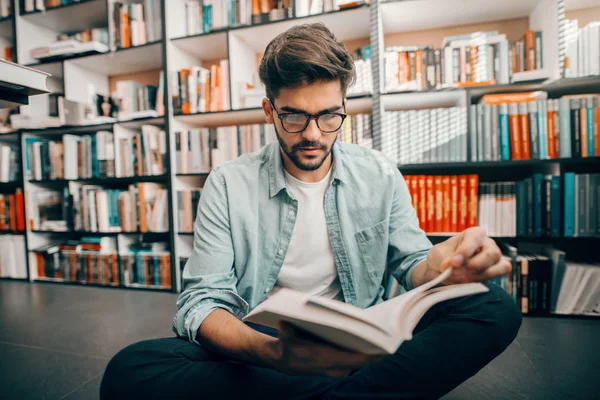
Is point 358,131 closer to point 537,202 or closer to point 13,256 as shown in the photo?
point 537,202

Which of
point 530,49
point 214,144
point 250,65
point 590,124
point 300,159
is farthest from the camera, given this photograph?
point 250,65

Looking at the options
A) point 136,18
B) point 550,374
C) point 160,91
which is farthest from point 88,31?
point 550,374

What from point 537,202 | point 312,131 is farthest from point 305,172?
point 537,202

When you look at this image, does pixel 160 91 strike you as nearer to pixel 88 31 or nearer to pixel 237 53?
pixel 237 53

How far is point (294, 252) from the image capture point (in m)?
0.99

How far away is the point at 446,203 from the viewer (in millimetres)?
1778

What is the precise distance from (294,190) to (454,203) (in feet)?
3.61

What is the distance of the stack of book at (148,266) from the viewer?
7.45 ft

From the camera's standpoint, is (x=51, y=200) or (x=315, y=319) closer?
(x=315, y=319)

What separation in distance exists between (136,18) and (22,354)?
203 cm

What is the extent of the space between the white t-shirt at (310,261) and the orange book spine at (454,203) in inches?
41.0

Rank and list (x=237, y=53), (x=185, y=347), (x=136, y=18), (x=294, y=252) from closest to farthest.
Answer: (x=185, y=347)
(x=294, y=252)
(x=237, y=53)
(x=136, y=18)

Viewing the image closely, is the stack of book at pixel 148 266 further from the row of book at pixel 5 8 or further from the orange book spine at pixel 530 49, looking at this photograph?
the orange book spine at pixel 530 49

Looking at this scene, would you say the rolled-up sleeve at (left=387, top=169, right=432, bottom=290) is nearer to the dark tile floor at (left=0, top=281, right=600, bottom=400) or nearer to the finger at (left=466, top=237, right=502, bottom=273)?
the finger at (left=466, top=237, right=502, bottom=273)
